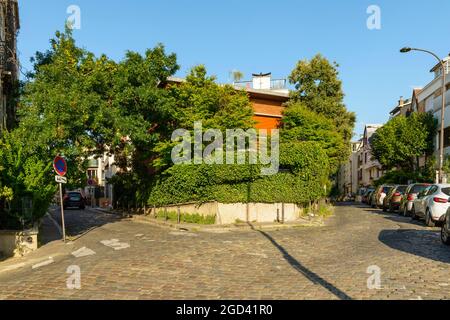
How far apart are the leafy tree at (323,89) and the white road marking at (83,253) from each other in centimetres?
2331

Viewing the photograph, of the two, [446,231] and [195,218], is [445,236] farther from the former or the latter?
[195,218]

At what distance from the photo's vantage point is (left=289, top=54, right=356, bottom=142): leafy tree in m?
33.2

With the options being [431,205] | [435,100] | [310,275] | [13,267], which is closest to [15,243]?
[13,267]

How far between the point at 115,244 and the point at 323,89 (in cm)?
2395

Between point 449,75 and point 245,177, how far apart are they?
2470 cm

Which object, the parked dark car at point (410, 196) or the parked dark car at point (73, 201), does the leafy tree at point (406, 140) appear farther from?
the parked dark car at point (73, 201)

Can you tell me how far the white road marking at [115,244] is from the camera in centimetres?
1274

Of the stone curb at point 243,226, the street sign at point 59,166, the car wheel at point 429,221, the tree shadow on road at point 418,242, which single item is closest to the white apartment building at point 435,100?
the car wheel at point 429,221

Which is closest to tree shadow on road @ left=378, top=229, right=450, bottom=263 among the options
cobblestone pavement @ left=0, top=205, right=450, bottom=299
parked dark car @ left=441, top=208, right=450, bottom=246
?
cobblestone pavement @ left=0, top=205, right=450, bottom=299

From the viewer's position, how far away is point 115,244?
1345 centimetres

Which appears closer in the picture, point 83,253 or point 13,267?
point 13,267

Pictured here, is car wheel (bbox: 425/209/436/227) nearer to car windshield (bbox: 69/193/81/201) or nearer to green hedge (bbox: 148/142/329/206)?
green hedge (bbox: 148/142/329/206)

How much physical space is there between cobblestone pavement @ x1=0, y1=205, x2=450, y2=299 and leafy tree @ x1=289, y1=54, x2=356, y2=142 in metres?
18.8
